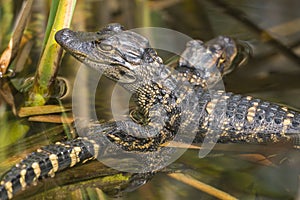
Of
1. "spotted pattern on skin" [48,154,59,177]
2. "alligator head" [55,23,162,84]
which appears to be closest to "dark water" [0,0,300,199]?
"spotted pattern on skin" [48,154,59,177]

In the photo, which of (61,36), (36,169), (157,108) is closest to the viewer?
(36,169)

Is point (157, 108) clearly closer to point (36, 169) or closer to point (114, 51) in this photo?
point (114, 51)

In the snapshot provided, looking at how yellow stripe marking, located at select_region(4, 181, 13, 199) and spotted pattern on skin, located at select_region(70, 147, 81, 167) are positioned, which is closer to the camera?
yellow stripe marking, located at select_region(4, 181, 13, 199)

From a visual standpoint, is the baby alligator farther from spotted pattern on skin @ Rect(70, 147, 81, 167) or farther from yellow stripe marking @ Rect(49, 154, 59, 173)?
yellow stripe marking @ Rect(49, 154, 59, 173)

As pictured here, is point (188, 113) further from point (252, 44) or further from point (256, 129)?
point (252, 44)

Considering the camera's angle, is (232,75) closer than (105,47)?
No

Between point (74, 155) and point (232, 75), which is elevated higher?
point (232, 75)

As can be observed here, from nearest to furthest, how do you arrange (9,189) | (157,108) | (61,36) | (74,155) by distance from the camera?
(9,189), (74,155), (61,36), (157,108)

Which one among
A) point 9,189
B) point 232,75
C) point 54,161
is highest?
point 232,75

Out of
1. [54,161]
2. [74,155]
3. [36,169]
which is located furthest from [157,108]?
[36,169]
